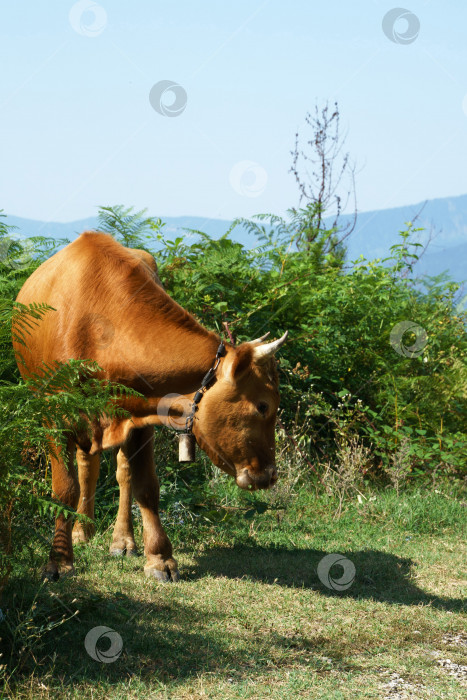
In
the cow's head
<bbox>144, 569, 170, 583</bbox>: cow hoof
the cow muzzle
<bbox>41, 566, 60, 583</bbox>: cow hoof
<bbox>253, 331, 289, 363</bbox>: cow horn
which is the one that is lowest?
<bbox>41, 566, 60, 583</bbox>: cow hoof

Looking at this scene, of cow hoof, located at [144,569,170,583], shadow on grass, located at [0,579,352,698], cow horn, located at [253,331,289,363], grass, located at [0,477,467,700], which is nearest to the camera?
shadow on grass, located at [0,579,352,698]

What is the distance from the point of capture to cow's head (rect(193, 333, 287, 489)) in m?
4.84

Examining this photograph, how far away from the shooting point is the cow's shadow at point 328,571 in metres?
5.34

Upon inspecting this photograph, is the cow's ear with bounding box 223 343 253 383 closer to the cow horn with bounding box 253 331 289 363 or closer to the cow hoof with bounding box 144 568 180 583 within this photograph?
the cow horn with bounding box 253 331 289 363

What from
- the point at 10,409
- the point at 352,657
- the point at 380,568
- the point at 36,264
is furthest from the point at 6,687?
the point at 36,264

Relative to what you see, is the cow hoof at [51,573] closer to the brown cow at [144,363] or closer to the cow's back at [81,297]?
the brown cow at [144,363]

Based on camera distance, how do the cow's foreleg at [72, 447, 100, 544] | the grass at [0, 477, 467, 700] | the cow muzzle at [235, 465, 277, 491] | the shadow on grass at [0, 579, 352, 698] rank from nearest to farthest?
the shadow on grass at [0, 579, 352, 698] < the grass at [0, 477, 467, 700] < the cow muzzle at [235, 465, 277, 491] < the cow's foreleg at [72, 447, 100, 544]

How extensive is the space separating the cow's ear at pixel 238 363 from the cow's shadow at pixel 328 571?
1574 mm

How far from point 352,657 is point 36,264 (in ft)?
14.9

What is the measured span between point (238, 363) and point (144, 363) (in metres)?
0.61

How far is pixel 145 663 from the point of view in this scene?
12.7 feet

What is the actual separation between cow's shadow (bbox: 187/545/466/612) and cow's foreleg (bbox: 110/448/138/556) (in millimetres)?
563

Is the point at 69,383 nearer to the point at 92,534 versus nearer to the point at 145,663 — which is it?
the point at 145,663

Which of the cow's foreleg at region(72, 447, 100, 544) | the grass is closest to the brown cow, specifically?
the grass
